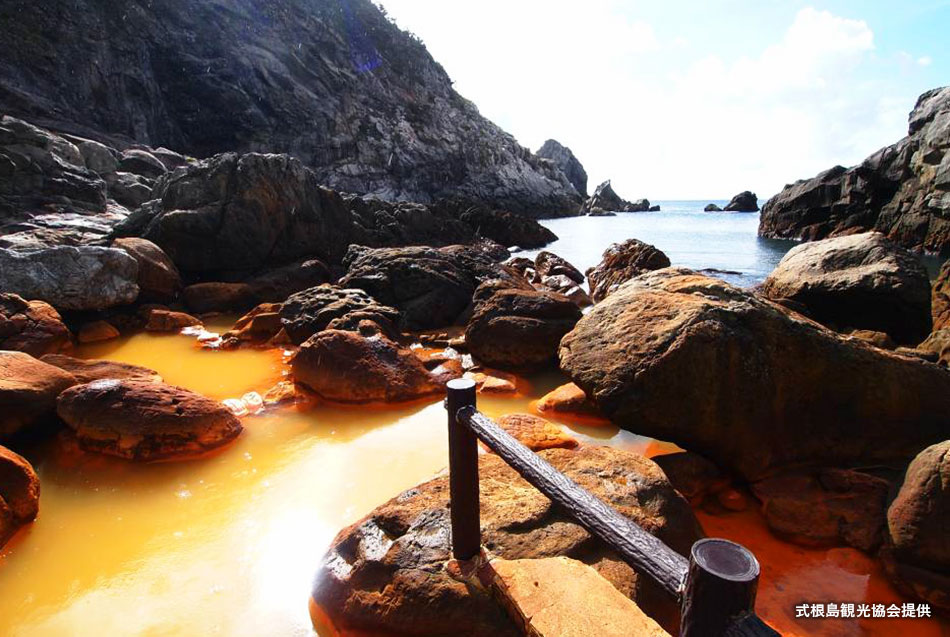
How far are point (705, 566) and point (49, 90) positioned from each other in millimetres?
36206

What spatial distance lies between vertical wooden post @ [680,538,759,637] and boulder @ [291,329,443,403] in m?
5.27

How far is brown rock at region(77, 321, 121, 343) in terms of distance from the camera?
855cm

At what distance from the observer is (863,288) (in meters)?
7.70

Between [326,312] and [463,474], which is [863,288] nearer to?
[463,474]

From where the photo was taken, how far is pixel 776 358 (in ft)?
13.5

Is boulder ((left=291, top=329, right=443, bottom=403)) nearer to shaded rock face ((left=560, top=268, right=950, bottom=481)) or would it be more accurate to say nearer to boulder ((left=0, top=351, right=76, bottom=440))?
boulder ((left=0, top=351, right=76, bottom=440))

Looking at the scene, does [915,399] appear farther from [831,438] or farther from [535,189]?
[535,189]

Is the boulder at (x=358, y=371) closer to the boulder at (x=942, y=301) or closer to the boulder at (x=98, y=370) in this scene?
the boulder at (x=98, y=370)

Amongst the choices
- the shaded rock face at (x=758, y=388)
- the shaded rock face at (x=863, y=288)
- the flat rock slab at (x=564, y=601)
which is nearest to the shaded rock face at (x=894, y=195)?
the shaded rock face at (x=863, y=288)

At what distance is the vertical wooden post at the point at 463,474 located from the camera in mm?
2467

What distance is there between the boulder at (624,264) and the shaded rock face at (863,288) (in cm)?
441

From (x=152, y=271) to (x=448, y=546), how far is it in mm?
10782

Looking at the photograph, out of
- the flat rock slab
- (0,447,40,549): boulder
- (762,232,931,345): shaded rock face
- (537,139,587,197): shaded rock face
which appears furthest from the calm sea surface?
(537,139,587,197): shaded rock face

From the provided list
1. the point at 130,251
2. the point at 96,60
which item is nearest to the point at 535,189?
the point at 96,60
